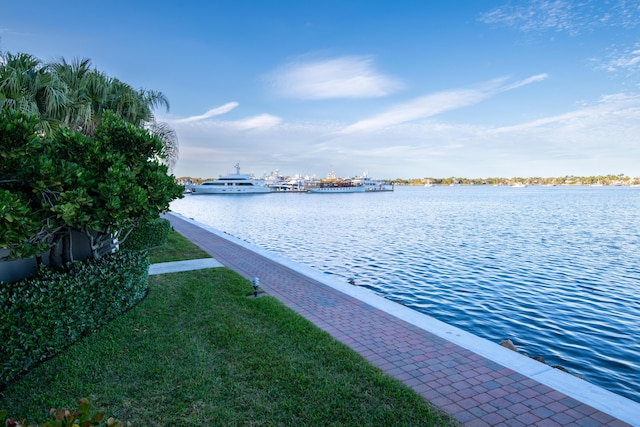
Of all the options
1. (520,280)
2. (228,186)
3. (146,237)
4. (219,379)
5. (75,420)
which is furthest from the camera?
(228,186)

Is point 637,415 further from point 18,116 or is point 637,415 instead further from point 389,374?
point 18,116

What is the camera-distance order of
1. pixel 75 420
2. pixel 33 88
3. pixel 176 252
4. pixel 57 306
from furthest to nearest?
pixel 176 252 < pixel 33 88 < pixel 57 306 < pixel 75 420

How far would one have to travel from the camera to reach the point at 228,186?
96.9 meters

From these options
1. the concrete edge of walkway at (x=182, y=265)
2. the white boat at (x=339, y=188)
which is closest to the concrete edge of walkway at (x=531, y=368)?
the concrete edge of walkway at (x=182, y=265)

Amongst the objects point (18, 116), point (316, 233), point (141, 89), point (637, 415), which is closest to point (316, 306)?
point (637, 415)

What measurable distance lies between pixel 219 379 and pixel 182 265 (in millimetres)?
7531

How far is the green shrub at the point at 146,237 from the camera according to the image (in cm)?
1321

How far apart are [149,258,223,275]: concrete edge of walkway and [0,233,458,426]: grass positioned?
13.1ft

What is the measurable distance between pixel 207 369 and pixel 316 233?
19.4 m

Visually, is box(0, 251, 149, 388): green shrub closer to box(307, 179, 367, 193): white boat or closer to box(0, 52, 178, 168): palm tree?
box(0, 52, 178, 168): palm tree

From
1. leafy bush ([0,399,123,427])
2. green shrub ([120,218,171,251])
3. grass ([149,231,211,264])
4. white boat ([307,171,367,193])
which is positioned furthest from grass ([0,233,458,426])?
white boat ([307,171,367,193])

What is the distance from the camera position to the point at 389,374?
4.92m

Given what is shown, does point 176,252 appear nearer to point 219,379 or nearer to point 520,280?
point 219,379

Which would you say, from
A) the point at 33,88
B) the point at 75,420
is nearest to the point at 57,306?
the point at 75,420
